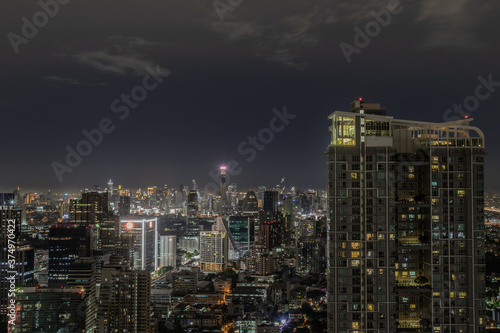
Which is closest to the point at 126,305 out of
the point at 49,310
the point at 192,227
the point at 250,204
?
the point at 49,310

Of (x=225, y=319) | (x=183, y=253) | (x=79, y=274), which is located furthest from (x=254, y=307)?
(x=183, y=253)

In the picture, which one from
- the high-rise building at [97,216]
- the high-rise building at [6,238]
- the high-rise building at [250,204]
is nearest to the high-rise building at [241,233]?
the high-rise building at [250,204]

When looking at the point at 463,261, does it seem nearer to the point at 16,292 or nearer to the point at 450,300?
the point at 450,300

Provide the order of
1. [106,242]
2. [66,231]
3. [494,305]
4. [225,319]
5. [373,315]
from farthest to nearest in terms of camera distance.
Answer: [106,242] < [66,231] < [225,319] < [494,305] < [373,315]

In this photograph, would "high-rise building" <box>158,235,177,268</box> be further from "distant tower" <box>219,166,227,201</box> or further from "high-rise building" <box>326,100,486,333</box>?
"high-rise building" <box>326,100,486,333</box>

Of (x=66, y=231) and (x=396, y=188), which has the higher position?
(x=396, y=188)
